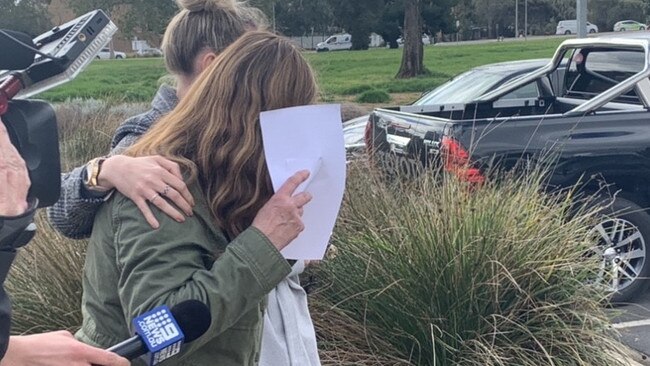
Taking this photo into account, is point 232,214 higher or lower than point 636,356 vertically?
higher


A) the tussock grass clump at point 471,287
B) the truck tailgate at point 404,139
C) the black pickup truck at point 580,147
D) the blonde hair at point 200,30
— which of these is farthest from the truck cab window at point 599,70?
the blonde hair at point 200,30

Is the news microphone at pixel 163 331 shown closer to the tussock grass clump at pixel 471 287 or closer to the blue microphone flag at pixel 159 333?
the blue microphone flag at pixel 159 333

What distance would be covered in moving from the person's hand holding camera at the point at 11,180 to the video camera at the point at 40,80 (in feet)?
0.13

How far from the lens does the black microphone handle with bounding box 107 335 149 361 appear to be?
1690 millimetres

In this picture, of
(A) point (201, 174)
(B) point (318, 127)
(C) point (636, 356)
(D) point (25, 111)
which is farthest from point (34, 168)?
(C) point (636, 356)

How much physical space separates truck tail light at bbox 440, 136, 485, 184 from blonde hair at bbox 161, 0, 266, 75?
217 cm

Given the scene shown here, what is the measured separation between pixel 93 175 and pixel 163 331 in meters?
0.56

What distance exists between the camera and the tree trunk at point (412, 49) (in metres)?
30.1

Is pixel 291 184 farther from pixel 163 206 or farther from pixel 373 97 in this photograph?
pixel 373 97

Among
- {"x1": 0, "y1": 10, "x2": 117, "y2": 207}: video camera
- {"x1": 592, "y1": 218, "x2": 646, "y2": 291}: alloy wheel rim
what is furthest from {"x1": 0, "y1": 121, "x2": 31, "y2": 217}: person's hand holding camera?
{"x1": 592, "y1": 218, "x2": 646, "y2": 291}: alloy wheel rim

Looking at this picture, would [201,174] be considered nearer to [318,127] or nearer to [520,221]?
[318,127]

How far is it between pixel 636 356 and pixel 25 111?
14.0 ft

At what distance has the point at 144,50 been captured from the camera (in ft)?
238

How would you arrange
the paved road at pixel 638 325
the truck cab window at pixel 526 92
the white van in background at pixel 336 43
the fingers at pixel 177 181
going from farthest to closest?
the white van in background at pixel 336 43 < the truck cab window at pixel 526 92 < the paved road at pixel 638 325 < the fingers at pixel 177 181
